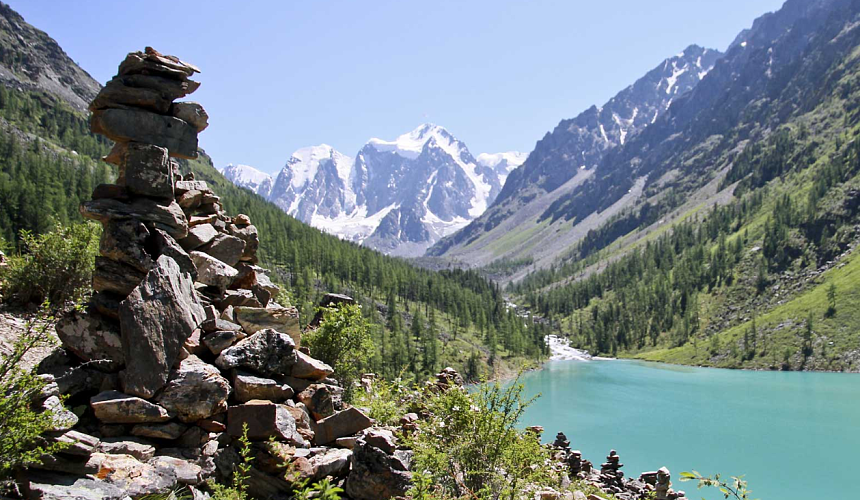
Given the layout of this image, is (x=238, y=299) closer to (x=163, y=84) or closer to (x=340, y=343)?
(x=340, y=343)

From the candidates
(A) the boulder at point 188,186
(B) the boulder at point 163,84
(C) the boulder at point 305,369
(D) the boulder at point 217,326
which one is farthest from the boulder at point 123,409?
(B) the boulder at point 163,84

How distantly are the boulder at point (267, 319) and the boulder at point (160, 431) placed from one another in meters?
3.78

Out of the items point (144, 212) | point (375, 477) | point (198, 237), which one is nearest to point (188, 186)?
point (198, 237)

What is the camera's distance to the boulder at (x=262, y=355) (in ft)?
41.1

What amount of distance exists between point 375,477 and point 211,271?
824 centimetres

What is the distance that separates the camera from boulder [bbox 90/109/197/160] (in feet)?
44.9

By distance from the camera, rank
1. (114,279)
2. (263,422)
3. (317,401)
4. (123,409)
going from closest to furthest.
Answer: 1. (123,409)
2. (263,422)
3. (114,279)
4. (317,401)

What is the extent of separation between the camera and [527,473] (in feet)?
43.1

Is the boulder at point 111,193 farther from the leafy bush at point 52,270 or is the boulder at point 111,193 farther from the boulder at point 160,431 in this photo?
the boulder at point 160,431

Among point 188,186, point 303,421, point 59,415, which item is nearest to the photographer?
point 59,415

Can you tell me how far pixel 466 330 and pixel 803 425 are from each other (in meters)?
100.0

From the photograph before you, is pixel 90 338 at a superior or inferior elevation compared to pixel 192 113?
inferior

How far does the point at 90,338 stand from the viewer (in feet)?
38.8

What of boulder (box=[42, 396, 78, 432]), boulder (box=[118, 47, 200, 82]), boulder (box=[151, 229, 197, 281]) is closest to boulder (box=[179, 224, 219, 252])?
boulder (box=[151, 229, 197, 281])
